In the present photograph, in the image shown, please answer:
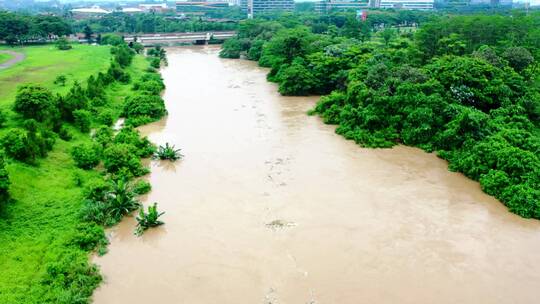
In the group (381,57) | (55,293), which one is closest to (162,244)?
(55,293)

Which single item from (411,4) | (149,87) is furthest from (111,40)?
(411,4)

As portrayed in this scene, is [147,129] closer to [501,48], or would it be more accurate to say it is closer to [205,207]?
[205,207]

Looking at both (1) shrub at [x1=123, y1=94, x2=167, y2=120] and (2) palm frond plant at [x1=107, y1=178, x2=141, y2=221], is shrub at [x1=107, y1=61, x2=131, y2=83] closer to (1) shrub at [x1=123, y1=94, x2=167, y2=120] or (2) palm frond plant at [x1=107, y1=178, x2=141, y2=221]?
(1) shrub at [x1=123, y1=94, x2=167, y2=120]

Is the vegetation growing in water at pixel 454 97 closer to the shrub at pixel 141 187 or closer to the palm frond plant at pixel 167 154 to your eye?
the palm frond plant at pixel 167 154

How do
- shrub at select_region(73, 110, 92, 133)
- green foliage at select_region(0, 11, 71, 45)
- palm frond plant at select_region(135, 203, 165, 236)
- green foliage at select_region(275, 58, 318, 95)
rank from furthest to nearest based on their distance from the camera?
green foliage at select_region(0, 11, 71, 45), green foliage at select_region(275, 58, 318, 95), shrub at select_region(73, 110, 92, 133), palm frond plant at select_region(135, 203, 165, 236)

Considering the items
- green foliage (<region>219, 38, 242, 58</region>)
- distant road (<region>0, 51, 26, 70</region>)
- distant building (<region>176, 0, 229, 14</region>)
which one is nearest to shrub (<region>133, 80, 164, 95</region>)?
distant road (<region>0, 51, 26, 70</region>)
